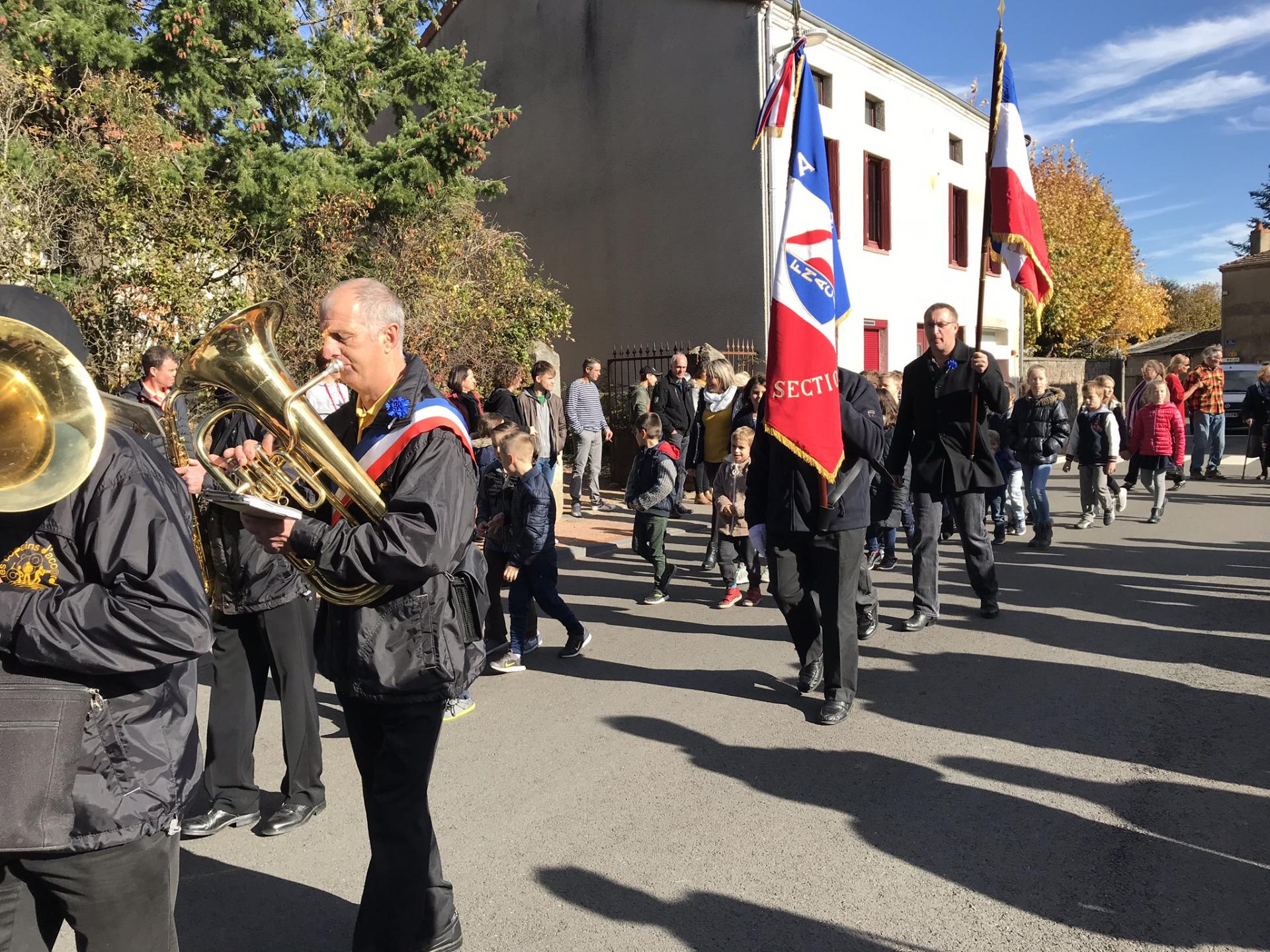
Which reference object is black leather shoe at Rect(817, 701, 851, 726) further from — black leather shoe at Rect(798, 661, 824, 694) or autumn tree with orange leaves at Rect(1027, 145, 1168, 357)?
A: autumn tree with orange leaves at Rect(1027, 145, 1168, 357)

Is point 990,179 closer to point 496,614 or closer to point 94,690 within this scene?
point 496,614

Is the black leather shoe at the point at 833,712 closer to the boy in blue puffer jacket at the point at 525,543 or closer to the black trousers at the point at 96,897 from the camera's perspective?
the boy in blue puffer jacket at the point at 525,543

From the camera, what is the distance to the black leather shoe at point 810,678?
5.51 metres

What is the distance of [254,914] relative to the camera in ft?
11.0

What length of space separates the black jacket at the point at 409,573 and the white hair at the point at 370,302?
0.53ft

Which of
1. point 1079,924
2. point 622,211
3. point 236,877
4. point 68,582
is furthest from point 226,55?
point 1079,924

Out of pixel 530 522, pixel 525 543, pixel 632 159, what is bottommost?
pixel 525 543

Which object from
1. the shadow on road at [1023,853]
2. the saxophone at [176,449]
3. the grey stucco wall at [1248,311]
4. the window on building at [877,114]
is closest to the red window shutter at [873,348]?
the window on building at [877,114]

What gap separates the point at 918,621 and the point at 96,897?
18.8 feet

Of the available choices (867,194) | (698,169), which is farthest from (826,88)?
(698,169)

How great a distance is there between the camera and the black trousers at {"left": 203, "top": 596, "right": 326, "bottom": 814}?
157 inches

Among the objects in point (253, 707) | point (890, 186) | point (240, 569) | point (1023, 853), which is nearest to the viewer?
point (1023, 853)

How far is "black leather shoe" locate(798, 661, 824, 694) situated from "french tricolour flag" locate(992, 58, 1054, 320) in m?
3.42

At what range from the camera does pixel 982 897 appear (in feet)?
10.9
